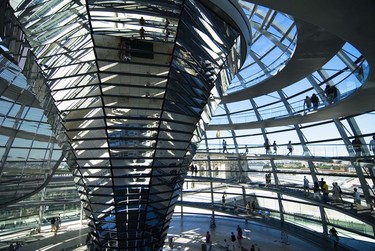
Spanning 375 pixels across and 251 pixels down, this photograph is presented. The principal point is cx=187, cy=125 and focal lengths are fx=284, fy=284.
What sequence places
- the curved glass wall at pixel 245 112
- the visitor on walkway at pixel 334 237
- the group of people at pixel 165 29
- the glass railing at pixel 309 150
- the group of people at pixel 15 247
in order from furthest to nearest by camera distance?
the visitor on walkway at pixel 334 237, the group of people at pixel 15 247, the glass railing at pixel 309 150, the curved glass wall at pixel 245 112, the group of people at pixel 165 29

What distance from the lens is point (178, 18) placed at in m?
8.14

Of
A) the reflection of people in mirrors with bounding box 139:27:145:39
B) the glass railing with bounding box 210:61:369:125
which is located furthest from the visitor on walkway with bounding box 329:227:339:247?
the reflection of people in mirrors with bounding box 139:27:145:39

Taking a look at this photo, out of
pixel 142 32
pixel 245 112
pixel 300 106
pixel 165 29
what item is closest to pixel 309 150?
pixel 300 106

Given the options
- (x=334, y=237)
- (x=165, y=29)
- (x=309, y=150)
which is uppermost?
→ (x=165, y=29)

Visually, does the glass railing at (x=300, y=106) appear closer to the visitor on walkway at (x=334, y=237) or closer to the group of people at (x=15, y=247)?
the visitor on walkway at (x=334, y=237)

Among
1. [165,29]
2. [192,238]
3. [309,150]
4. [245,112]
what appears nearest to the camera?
[165,29]

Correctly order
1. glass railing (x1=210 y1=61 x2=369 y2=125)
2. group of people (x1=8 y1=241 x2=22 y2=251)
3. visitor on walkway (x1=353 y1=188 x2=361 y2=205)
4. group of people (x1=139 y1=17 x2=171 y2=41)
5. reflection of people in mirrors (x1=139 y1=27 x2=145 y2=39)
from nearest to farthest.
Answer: group of people (x1=139 y1=17 x2=171 y2=41) → reflection of people in mirrors (x1=139 y1=27 x2=145 y2=39) → glass railing (x1=210 y1=61 x2=369 y2=125) → visitor on walkway (x1=353 y1=188 x2=361 y2=205) → group of people (x1=8 y1=241 x2=22 y2=251)

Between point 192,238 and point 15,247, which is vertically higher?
point 15,247

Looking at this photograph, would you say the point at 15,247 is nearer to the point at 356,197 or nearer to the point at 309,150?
the point at 309,150

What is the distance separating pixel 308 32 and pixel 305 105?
25.9 feet

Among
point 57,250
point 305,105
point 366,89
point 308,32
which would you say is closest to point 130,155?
point 308,32

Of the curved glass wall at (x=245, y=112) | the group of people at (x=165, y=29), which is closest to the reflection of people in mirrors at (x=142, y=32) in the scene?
the group of people at (x=165, y=29)

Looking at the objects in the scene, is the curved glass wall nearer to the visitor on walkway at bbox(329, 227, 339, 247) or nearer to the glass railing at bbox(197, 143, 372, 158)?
the glass railing at bbox(197, 143, 372, 158)

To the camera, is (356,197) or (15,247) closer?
(356,197)
